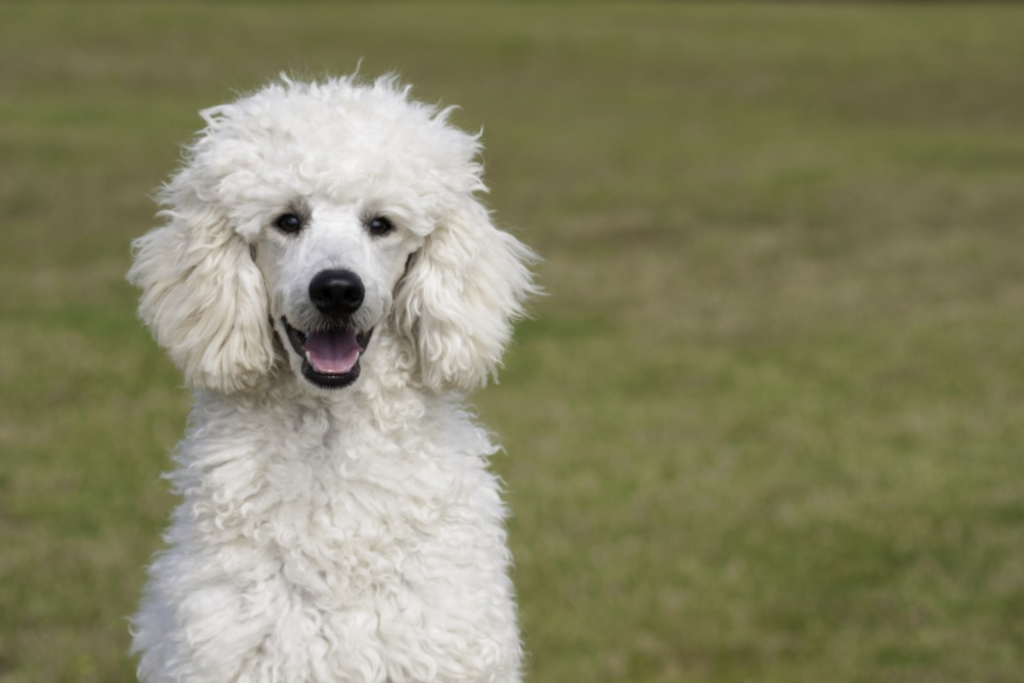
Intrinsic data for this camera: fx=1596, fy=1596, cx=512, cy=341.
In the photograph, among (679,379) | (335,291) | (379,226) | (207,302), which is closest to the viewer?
(335,291)

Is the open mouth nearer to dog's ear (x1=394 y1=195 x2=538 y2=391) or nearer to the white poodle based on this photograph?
the white poodle

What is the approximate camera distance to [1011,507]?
31.6 ft

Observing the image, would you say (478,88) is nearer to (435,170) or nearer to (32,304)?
(32,304)

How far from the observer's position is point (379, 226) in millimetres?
4305

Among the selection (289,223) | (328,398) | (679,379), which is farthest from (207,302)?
(679,379)

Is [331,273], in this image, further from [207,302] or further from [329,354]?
[207,302]

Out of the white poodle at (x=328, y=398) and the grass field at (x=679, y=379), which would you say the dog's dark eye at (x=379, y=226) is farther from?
the grass field at (x=679, y=379)

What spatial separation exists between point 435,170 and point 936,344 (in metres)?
9.92

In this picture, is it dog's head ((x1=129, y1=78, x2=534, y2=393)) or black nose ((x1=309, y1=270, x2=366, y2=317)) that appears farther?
dog's head ((x1=129, y1=78, x2=534, y2=393))

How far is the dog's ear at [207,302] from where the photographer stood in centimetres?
415

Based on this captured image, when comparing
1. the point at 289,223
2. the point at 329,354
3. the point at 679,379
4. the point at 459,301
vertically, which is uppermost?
the point at 289,223

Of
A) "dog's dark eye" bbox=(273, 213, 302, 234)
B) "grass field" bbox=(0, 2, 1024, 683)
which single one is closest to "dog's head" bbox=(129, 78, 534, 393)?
"dog's dark eye" bbox=(273, 213, 302, 234)

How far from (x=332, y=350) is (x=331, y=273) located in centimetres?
25

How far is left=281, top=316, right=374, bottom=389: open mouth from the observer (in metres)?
4.13
